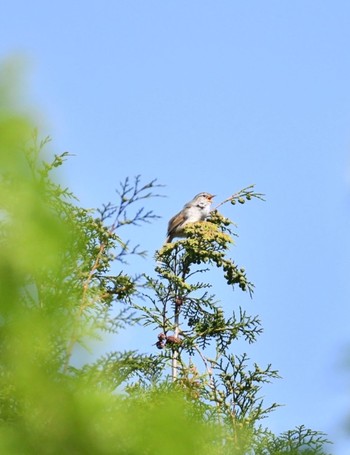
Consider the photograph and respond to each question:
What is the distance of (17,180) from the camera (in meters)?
1.50

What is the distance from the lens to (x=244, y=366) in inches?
369

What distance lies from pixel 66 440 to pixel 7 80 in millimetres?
587

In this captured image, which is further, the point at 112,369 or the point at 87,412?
the point at 112,369

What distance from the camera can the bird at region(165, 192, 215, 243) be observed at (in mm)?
12875

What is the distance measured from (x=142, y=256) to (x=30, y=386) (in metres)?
4.04

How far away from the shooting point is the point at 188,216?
1292 cm

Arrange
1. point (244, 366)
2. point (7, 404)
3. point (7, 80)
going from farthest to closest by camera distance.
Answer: point (244, 366), point (7, 404), point (7, 80)

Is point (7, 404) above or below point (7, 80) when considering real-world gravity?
above

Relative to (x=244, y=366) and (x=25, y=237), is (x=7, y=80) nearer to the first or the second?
(x=25, y=237)

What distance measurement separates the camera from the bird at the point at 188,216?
12.9 metres

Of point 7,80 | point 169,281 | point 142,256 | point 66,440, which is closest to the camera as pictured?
point 66,440

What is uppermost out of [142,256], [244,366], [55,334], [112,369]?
[244,366]

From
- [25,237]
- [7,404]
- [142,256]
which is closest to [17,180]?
[25,237]

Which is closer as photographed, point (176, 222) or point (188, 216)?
point (188, 216)
